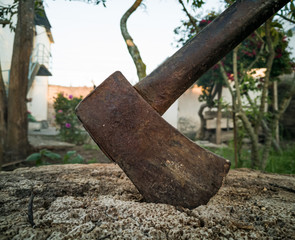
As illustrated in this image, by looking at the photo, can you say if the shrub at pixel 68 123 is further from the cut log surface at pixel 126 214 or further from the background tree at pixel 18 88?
the cut log surface at pixel 126 214

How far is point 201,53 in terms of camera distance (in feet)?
2.72

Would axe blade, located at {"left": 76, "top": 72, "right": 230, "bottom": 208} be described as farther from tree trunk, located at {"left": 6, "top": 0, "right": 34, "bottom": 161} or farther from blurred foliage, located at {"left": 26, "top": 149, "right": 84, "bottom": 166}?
tree trunk, located at {"left": 6, "top": 0, "right": 34, "bottom": 161}

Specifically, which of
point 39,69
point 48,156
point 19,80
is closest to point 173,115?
point 48,156

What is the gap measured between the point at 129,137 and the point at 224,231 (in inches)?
16.9

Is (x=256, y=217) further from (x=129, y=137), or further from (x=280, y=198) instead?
(x=129, y=137)

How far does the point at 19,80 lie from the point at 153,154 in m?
2.62

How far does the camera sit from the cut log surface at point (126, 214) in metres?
0.56

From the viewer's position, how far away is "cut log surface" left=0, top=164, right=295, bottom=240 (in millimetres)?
558

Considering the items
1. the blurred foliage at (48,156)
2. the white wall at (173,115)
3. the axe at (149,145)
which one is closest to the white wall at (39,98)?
the white wall at (173,115)

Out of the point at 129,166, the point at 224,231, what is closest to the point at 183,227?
the point at 224,231

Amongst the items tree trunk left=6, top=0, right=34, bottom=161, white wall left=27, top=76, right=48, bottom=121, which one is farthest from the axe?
white wall left=27, top=76, right=48, bottom=121

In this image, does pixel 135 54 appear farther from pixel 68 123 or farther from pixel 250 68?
pixel 68 123

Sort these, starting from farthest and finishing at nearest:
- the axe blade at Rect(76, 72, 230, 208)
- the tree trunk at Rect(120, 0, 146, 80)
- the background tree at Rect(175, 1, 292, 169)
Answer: the background tree at Rect(175, 1, 292, 169) → the tree trunk at Rect(120, 0, 146, 80) → the axe blade at Rect(76, 72, 230, 208)

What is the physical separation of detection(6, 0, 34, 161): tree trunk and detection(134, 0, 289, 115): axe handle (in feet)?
7.96
